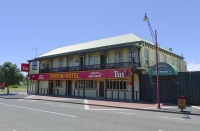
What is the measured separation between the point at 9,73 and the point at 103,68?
1915 centimetres

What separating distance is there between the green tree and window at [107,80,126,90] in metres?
19.7

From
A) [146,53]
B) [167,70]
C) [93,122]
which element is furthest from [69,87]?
[93,122]

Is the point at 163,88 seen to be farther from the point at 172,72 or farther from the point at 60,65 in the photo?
the point at 60,65

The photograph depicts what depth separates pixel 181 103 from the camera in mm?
13383

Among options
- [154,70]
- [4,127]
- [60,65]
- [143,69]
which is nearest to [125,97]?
[143,69]

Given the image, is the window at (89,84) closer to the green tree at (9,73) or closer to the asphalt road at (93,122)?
the green tree at (9,73)

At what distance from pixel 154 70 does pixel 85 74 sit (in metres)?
9.68

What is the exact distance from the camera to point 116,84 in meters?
24.7

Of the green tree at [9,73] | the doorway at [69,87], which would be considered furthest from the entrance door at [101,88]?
the green tree at [9,73]

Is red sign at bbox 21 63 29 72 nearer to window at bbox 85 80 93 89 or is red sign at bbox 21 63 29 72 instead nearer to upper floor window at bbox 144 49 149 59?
window at bbox 85 80 93 89

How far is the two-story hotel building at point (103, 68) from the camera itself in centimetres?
2272

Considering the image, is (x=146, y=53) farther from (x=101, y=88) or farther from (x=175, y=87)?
(x=101, y=88)

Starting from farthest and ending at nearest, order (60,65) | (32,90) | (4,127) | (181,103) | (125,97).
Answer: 1. (32,90)
2. (60,65)
3. (125,97)
4. (181,103)
5. (4,127)

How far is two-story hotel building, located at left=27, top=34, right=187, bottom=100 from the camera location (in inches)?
894
